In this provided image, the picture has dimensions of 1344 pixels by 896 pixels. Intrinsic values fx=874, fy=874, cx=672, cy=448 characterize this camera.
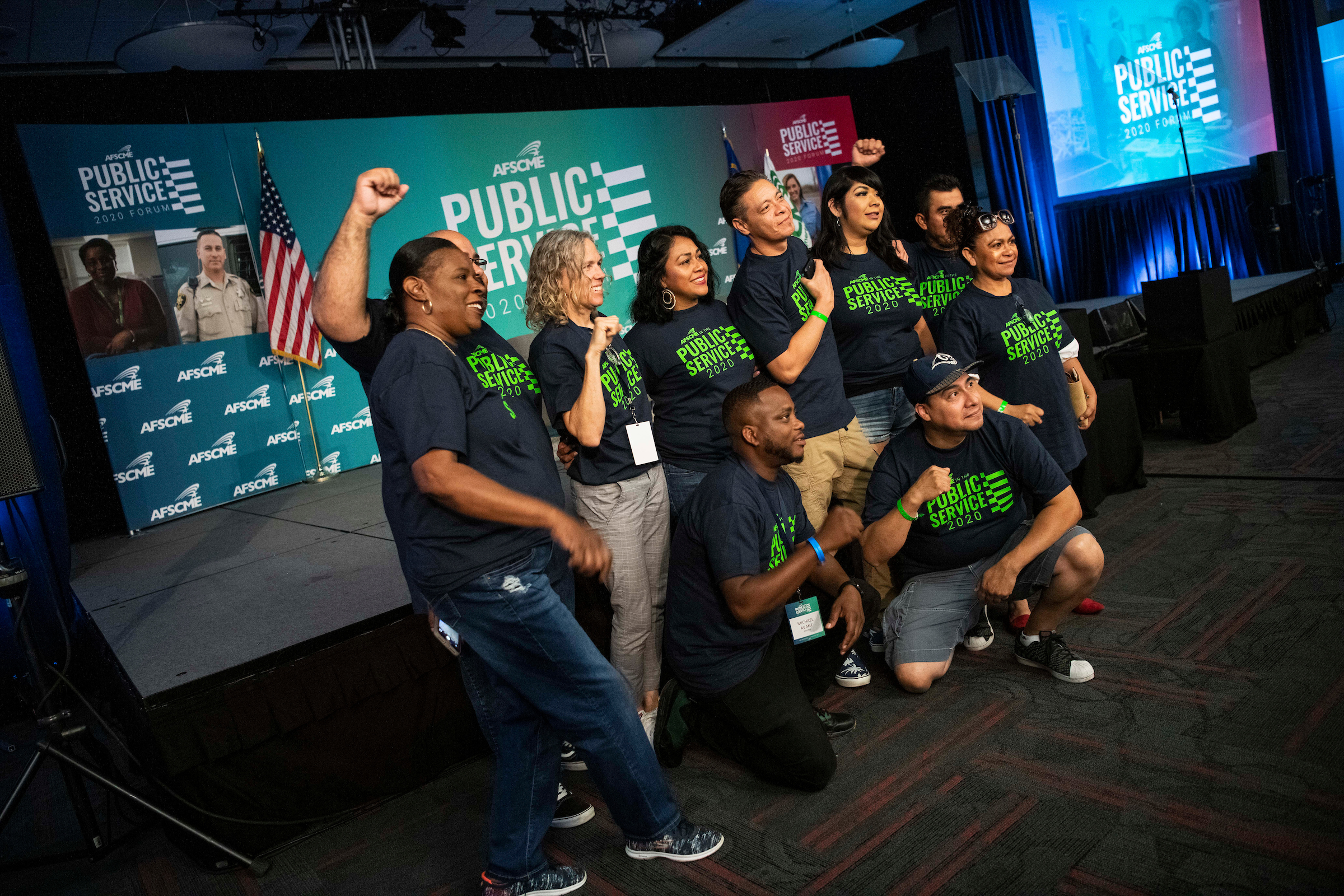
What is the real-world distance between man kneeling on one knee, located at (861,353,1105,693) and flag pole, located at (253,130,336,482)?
161 inches

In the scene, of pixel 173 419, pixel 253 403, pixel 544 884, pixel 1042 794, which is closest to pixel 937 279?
pixel 1042 794

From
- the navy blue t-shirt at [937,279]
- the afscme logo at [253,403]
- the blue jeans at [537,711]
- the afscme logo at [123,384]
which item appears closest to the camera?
the blue jeans at [537,711]

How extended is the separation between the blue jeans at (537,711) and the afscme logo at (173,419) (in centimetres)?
400

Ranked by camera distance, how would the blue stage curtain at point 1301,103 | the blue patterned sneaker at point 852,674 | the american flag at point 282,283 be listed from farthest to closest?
the blue stage curtain at point 1301,103
the american flag at point 282,283
the blue patterned sneaker at point 852,674

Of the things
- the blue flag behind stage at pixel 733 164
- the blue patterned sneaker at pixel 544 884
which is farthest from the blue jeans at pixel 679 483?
the blue flag behind stage at pixel 733 164

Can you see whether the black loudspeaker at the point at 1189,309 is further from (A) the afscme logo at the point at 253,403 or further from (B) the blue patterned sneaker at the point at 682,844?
(A) the afscme logo at the point at 253,403

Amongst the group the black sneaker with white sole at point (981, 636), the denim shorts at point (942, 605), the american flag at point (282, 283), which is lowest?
the black sneaker with white sole at point (981, 636)

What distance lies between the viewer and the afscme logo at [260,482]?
524 cm

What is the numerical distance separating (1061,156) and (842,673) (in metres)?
9.66

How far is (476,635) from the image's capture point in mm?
1675

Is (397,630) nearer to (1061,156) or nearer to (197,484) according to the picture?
(197,484)

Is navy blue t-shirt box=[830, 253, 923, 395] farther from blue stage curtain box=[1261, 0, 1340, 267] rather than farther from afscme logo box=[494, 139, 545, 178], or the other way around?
blue stage curtain box=[1261, 0, 1340, 267]

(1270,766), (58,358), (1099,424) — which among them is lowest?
(1270,766)

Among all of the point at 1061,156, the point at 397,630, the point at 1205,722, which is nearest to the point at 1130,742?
the point at 1205,722
